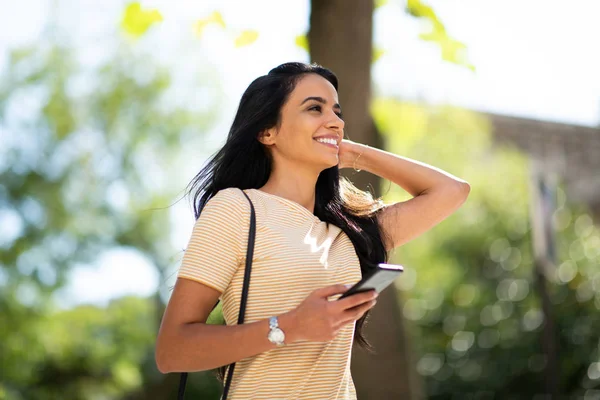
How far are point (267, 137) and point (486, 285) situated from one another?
11.1 m

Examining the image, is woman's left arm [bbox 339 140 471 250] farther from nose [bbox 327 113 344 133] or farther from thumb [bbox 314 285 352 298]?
thumb [bbox 314 285 352 298]

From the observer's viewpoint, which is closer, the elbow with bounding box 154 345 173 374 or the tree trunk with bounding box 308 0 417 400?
the elbow with bounding box 154 345 173 374

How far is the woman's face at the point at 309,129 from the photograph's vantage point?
2.94m

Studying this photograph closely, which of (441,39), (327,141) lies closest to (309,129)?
(327,141)

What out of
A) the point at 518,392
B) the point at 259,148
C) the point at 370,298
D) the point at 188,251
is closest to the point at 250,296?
the point at 188,251

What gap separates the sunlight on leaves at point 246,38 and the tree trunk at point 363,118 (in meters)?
0.38

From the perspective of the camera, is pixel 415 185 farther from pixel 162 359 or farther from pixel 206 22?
pixel 206 22

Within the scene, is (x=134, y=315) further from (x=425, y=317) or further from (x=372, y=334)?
(x=372, y=334)

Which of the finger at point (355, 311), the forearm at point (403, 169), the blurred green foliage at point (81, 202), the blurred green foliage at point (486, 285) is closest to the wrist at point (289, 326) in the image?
the finger at point (355, 311)

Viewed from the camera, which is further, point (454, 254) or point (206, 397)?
point (454, 254)

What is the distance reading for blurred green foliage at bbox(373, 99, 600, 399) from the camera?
10.9 metres

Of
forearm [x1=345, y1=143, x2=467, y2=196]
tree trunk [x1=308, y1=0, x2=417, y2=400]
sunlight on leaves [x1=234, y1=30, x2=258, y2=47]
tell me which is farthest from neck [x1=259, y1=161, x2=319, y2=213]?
sunlight on leaves [x1=234, y1=30, x2=258, y2=47]

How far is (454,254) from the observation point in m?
15.7

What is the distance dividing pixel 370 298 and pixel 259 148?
0.97 metres
